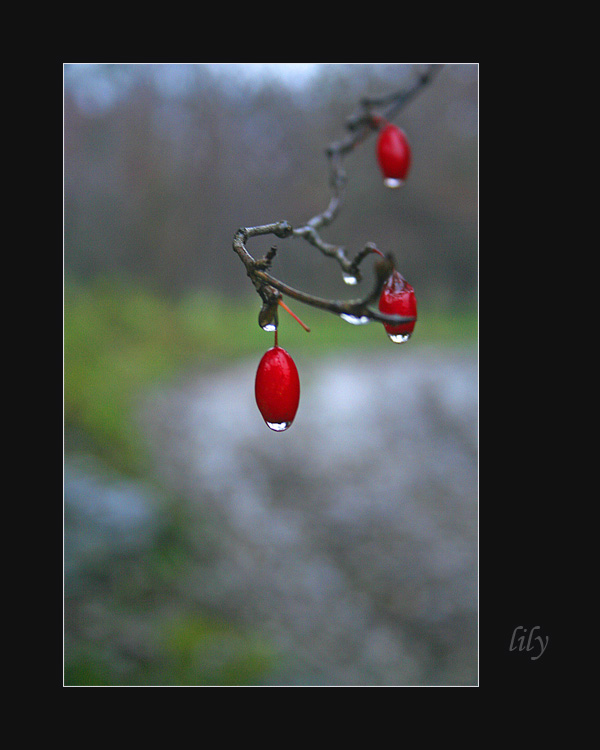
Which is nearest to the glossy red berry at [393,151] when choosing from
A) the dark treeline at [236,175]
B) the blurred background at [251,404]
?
the blurred background at [251,404]

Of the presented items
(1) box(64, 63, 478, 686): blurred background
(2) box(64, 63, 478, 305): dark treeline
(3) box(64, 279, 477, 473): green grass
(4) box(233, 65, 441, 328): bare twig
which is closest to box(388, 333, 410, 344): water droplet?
(4) box(233, 65, 441, 328): bare twig

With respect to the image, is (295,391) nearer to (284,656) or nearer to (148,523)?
(284,656)

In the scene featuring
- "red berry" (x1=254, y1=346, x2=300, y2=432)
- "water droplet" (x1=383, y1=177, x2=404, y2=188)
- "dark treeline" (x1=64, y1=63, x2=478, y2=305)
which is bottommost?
"red berry" (x1=254, y1=346, x2=300, y2=432)

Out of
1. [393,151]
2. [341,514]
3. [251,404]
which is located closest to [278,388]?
[393,151]

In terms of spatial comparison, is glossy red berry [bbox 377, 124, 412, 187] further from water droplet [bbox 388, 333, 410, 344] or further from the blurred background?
the blurred background

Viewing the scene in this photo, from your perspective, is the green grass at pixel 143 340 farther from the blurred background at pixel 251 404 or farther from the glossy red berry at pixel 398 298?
the glossy red berry at pixel 398 298

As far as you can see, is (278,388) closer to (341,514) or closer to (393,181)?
(393,181)
